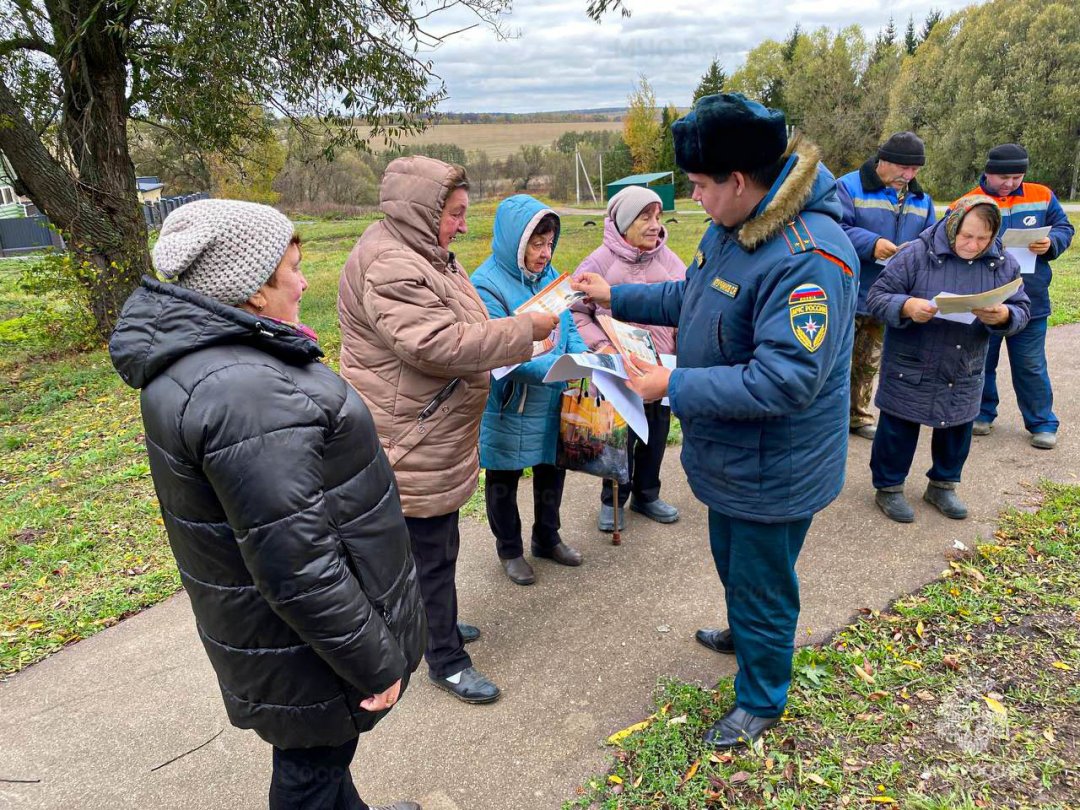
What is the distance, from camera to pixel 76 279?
8.94 meters

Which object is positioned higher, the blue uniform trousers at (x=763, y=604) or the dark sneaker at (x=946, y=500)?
the blue uniform trousers at (x=763, y=604)

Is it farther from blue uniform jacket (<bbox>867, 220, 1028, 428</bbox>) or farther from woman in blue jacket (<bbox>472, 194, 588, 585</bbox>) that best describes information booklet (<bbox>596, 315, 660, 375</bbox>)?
blue uniform jacket (<bbox>867, 220, 1028, 428</bbox>)

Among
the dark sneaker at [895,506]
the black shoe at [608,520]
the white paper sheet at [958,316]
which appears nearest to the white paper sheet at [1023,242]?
the white paper sheet at [958,316]

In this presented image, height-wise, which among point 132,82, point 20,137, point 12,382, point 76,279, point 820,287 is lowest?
point 12,382

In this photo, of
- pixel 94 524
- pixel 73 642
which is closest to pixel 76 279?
pixel 94 524

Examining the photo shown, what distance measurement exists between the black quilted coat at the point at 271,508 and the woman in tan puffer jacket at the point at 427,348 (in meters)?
0.79

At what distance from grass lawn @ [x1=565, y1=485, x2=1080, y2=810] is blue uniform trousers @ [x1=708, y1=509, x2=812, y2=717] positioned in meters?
0.20

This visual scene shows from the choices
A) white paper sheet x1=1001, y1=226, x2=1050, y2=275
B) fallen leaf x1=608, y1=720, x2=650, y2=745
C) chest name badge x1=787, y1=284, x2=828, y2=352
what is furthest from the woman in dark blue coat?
A: fallen leaf x1=608, y1=720, x2=650, y2=745

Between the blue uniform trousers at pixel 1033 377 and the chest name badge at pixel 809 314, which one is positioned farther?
the blue uniform trousers at pixel 1033 377

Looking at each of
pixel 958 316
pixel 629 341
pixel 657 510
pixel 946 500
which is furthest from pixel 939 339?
pixel 629 341

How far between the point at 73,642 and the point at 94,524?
4.55 feet

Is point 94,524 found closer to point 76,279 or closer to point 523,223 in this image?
point 523,223

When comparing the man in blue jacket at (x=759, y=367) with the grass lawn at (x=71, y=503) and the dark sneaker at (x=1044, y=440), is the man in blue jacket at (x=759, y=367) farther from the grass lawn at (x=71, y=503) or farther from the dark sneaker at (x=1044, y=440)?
the dark sneaker at (x=1044, y=440)

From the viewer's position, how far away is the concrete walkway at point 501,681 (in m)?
2.54
